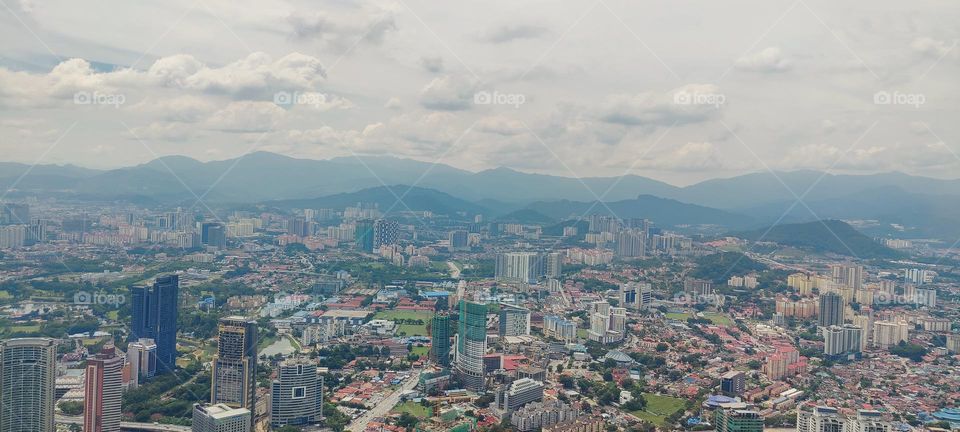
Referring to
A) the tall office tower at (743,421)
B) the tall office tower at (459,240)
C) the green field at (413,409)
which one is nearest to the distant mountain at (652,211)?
the tall office tower at (459,240)

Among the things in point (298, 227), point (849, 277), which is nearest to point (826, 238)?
point (849, 277)

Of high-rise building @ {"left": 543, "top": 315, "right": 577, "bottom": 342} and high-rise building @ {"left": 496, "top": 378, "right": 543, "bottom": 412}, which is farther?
high-rise building @ {"left": 543, "top": 315, "right": 577, "bottom": 342}

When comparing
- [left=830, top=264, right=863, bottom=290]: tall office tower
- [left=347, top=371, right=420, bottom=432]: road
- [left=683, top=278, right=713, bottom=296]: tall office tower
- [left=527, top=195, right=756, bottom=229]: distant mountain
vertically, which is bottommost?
[left=347, top=371, right=420, bottom=432]: road

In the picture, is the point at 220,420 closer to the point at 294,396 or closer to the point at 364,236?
the point at 294,396

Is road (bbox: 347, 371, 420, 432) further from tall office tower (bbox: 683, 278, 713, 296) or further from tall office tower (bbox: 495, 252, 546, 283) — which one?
tall office tower (bbox: 683, 278, 713, 296)

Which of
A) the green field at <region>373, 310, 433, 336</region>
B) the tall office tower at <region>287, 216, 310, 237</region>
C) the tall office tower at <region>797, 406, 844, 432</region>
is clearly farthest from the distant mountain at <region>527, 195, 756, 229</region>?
the tall office tower at <region>797, 406, 844, 432</region>

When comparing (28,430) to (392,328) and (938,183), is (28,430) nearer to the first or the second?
(392,328)

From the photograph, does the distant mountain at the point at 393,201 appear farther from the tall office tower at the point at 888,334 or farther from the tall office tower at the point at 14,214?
the tall office tower at the point at 888,334
